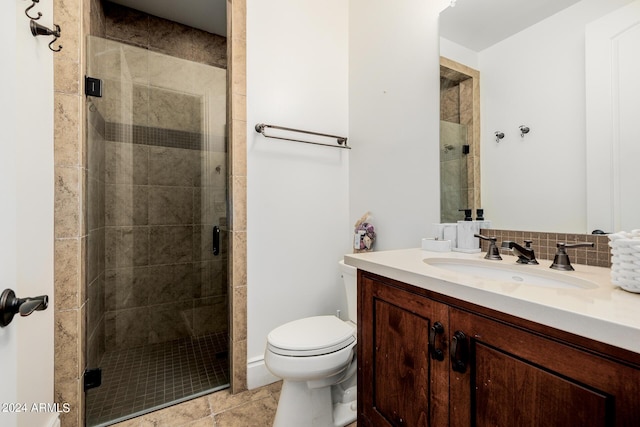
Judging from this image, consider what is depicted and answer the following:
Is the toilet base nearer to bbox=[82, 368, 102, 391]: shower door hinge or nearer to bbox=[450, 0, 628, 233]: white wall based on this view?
bbox=[82, 368, 102, 391]: shower door hinge

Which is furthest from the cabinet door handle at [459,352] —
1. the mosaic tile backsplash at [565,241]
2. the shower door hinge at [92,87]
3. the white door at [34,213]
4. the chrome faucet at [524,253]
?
the shower door hinge at [92,87]

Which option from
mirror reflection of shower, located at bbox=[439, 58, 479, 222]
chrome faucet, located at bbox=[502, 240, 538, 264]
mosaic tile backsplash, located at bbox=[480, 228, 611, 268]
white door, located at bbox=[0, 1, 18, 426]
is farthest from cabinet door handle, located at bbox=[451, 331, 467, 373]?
white door, located at bbox=[0, 1, 18, 426]

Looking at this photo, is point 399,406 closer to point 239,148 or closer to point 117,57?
point 239,148

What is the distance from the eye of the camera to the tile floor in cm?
136

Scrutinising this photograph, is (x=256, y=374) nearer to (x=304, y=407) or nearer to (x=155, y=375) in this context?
(x=304, y=407)

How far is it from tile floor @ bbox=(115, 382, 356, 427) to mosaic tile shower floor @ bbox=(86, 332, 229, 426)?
0.07 meters

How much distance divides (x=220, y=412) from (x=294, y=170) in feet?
4.74

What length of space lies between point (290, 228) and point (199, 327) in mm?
946

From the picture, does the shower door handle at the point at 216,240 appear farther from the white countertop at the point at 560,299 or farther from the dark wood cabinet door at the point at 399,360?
the white countertop at the point at 560,299

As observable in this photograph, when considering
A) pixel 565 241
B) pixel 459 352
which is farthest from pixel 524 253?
pixel 459 352

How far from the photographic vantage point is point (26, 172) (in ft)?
3.28

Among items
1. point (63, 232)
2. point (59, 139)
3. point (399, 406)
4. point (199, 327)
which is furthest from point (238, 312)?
point (59, 139)

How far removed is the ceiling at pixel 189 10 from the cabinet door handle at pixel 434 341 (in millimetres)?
2462

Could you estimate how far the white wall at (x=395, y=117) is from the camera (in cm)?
150
